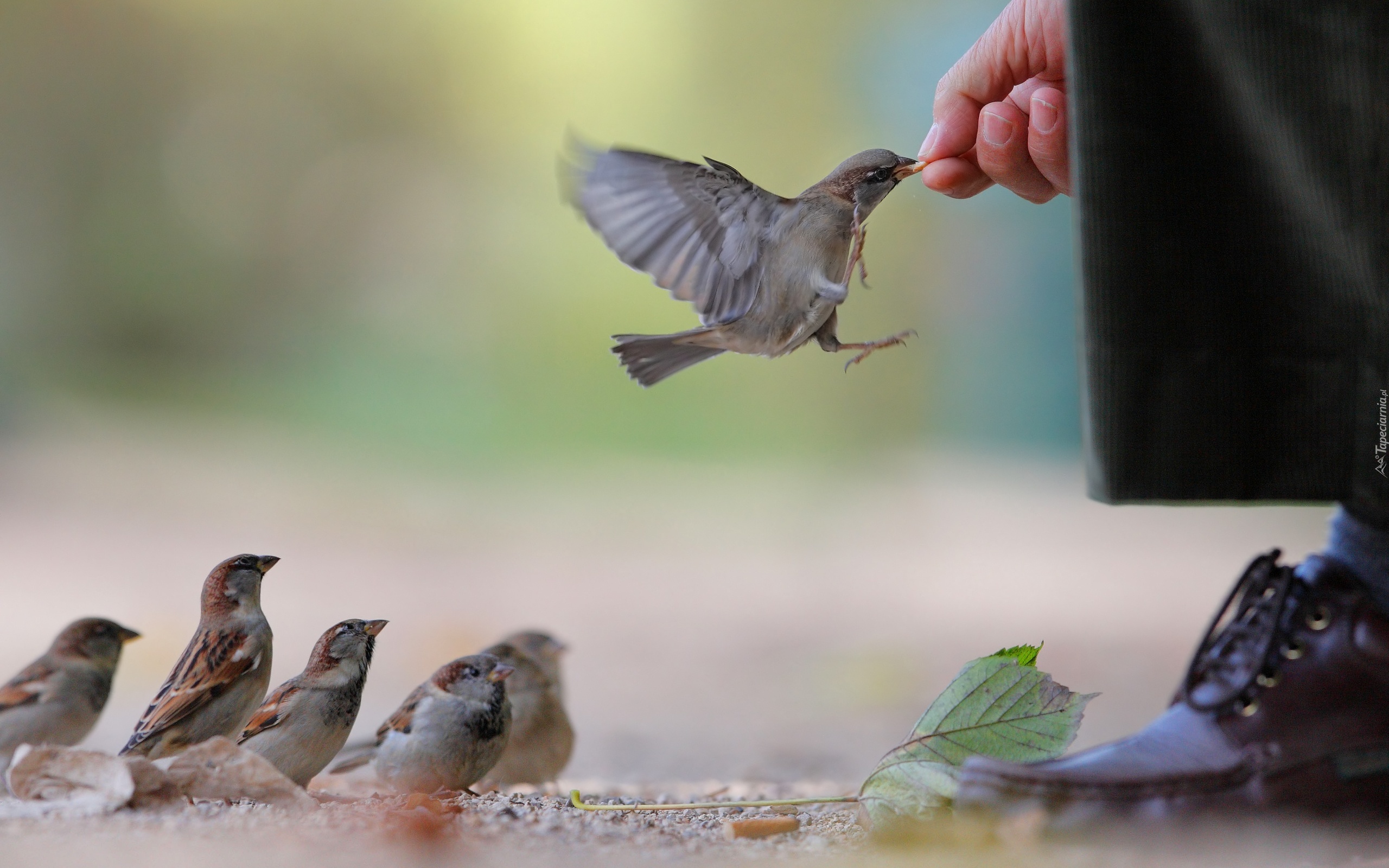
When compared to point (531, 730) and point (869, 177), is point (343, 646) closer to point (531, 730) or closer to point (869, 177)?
point (531, 730)

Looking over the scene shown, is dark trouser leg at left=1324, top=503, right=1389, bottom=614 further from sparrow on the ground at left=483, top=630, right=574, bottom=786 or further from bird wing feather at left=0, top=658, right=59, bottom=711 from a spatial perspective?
bird wing feather at left=0, top=658, right=59, bottom=711

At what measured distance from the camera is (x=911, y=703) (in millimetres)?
4684

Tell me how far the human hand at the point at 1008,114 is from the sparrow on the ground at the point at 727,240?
1.75 feet

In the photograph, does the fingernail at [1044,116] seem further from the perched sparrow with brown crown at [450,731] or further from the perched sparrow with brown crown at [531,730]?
the perched sparrow with brown crown at [531,730]

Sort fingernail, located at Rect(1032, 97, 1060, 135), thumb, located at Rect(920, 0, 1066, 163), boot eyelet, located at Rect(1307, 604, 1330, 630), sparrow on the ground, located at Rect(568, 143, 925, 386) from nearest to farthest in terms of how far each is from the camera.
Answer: sparrow on the ground, located at Rect(568, 143, 925, 386) → boot eyelet, located at Rect(1307, 604, 1330, 630) → fingernail, located at Rect(1032, 97, 1060, 135) → thumb, located at Rect(920, 0, 1066, 163)

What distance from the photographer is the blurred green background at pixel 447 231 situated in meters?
9.75

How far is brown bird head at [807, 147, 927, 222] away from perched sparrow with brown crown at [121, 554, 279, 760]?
1.04 meters

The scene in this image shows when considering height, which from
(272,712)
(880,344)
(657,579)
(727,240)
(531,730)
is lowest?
(531,730)

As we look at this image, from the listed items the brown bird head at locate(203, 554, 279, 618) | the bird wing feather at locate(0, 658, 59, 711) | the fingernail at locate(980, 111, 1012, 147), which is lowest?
the bird wing feather at locate(0, 658, 59, 711)

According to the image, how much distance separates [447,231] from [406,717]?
11765mm

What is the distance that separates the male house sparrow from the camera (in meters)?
1.87

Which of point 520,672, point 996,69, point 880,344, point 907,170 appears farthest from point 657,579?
point 880,344

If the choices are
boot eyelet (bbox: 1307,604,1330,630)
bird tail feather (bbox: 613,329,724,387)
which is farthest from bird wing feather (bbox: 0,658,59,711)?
boot eyelet (bbox: 1307,604,1330,630)

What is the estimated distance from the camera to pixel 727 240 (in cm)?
183
